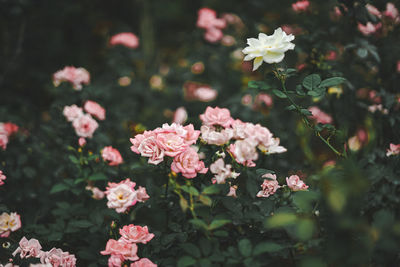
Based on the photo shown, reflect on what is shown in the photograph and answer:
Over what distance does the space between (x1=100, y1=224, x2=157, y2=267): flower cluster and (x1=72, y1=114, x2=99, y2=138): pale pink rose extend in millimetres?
725

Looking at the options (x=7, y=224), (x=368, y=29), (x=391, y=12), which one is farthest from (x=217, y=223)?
(x=391, y=12)

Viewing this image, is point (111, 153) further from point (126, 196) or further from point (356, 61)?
point (356, 61)

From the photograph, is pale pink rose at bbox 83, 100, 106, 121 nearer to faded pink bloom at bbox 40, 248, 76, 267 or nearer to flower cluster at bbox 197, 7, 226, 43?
faded pink bloom at bbox 40, 248, 76, 267

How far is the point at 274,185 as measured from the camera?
105 centimetres

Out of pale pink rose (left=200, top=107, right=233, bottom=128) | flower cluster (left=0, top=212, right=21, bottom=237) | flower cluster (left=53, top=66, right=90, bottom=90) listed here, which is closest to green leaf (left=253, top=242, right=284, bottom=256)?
pale pink rose (left=200, top=107, right=233, bottom=128)

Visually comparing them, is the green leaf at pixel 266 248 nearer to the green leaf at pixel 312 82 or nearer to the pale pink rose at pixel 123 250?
the pale pink rose at pixel 123 250

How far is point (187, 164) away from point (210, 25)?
→ 1.66 m

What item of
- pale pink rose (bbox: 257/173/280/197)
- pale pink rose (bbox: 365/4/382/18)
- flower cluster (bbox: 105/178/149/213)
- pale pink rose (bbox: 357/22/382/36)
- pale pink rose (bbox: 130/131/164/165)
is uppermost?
pale pink rose (bbox: 365/4/382/18)

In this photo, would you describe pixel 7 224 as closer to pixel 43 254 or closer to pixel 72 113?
pixel 43 254

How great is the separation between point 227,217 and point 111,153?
73cm

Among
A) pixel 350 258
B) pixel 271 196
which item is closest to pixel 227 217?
pixel 271 196

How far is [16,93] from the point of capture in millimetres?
2736

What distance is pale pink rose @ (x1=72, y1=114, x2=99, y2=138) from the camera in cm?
156

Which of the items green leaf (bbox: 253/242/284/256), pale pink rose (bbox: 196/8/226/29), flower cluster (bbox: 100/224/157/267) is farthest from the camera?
pale pink rose (bbox: 196/8/226/29)
